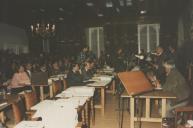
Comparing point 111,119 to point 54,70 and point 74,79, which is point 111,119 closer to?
point 74,79

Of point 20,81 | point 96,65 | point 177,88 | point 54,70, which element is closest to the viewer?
point 177,88

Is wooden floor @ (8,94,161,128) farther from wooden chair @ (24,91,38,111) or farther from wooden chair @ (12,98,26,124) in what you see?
wooden chair @ (12,98,26,124)

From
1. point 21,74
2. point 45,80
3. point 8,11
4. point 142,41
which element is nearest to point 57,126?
point 45,80

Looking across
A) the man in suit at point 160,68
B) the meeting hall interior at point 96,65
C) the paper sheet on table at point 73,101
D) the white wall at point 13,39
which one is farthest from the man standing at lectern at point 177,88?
the white wall at point 13,39

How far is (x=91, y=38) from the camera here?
1670 cm

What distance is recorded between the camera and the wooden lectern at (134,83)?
4.32 meters

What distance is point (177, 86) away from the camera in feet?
16.6

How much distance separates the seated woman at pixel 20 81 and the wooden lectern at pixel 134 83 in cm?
414

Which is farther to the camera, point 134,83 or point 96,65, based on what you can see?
point 96,65

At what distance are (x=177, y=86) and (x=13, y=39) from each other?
425 inches

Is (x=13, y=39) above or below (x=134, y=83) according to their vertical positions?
above

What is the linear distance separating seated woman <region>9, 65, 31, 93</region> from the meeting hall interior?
0.09 ft

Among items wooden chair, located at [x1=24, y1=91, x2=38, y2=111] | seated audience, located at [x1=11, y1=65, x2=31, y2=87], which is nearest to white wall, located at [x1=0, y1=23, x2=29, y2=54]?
seated audience, located at [x1=11, y1=65, x2=31, y2=87]

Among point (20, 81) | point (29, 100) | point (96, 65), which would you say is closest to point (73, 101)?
point (29, 100)
